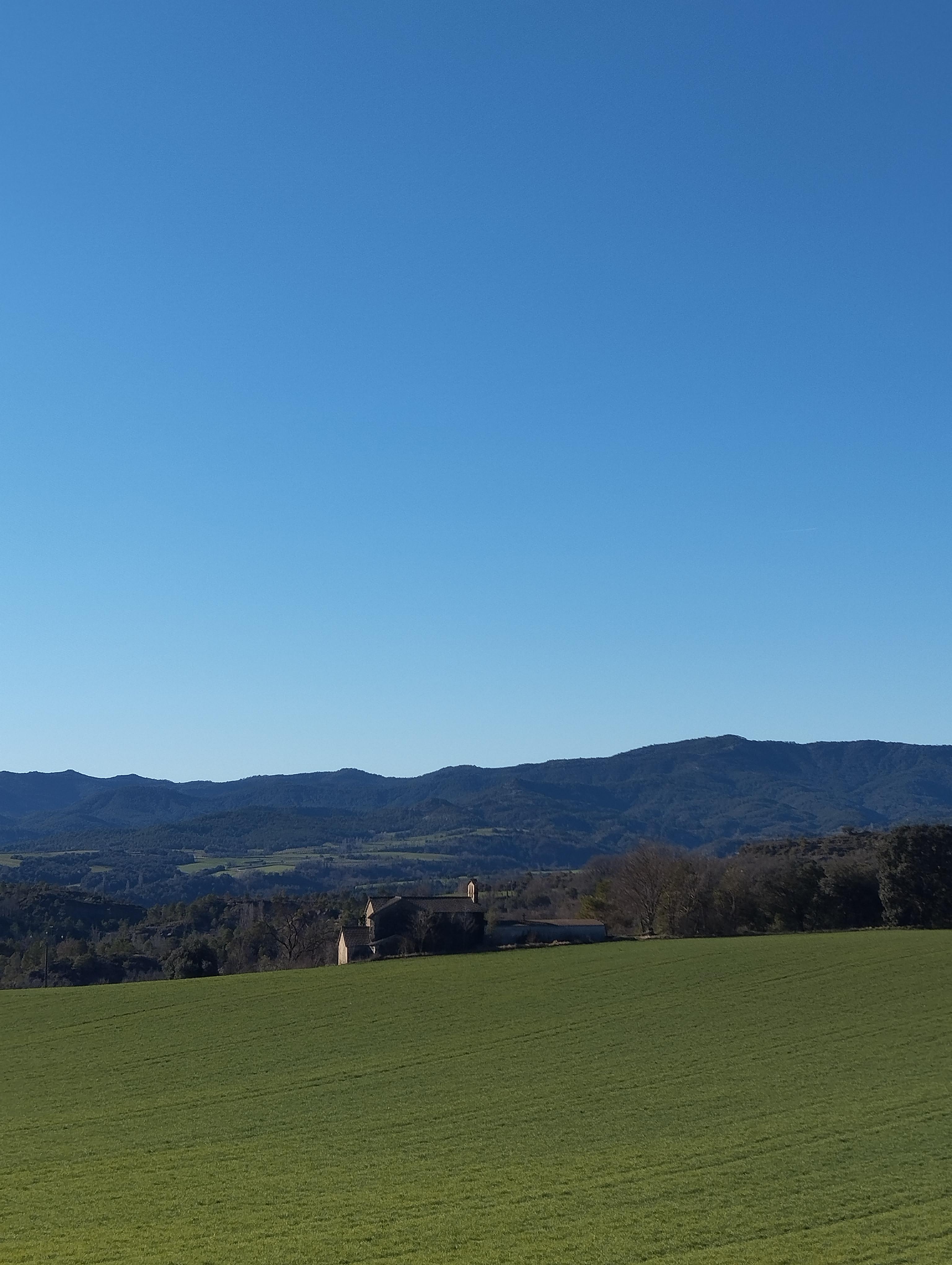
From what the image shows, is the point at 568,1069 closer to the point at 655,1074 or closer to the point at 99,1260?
the point at 655,1074

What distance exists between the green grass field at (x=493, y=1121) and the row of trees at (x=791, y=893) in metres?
20.7

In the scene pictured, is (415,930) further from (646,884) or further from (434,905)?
(646,884)

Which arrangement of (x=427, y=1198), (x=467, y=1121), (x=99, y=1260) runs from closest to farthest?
(x=99, y=1260), (x=427, y=1198), (x=467, y=1121)

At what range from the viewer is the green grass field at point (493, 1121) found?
68.7 feet

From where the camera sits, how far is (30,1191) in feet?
83.2

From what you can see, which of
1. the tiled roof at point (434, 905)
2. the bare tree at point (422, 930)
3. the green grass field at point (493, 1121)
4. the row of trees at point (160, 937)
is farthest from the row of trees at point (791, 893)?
the row of trees at point (160, 937)

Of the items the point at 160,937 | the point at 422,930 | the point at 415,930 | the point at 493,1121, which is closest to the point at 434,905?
the point at 415,930

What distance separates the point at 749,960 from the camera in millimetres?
61406

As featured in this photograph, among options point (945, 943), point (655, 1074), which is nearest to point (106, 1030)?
point (655, 1074)

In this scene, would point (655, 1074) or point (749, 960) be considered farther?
point (749, 960)

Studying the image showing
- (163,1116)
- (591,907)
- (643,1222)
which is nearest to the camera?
(643,1222)

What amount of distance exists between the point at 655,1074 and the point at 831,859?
202 ft

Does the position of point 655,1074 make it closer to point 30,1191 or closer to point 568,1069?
point 568,1069

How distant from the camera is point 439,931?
73.8 m
